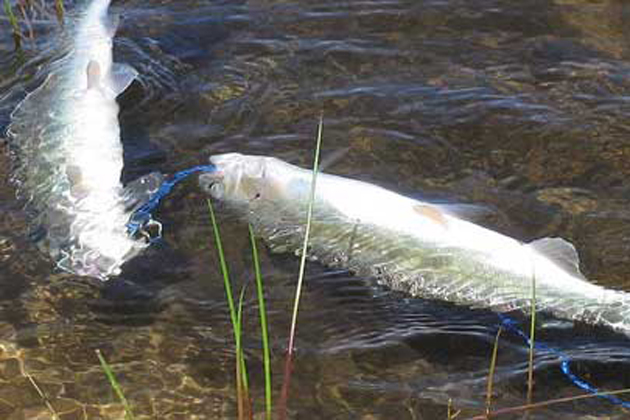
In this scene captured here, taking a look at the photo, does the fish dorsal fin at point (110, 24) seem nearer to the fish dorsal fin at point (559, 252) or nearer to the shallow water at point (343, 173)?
the shallow water at point (343, 173)

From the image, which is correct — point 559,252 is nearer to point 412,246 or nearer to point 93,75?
point 412,246

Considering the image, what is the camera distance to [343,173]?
659 cm

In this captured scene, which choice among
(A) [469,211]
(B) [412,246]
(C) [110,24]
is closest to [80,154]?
(C) [110,24]

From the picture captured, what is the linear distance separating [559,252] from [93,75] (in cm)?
333

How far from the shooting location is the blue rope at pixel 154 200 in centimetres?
600

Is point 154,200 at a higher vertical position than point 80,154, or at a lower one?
lower

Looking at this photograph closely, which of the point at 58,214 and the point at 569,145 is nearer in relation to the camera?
the point at 58,214

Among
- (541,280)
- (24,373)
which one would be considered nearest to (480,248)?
(541,280)

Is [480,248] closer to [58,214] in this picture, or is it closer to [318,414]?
[318,414]

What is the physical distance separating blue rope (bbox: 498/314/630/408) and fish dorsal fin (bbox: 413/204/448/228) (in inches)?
22.2

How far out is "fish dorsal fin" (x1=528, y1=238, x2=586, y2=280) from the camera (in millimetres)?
5184

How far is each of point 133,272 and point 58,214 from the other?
22.3 inches

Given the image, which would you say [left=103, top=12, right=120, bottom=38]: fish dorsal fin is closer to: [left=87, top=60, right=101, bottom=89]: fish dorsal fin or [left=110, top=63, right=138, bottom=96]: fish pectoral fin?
[left=110, top=63, right=138, bottom=96]: fish pectoral fin

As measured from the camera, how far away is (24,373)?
17.0 ft
